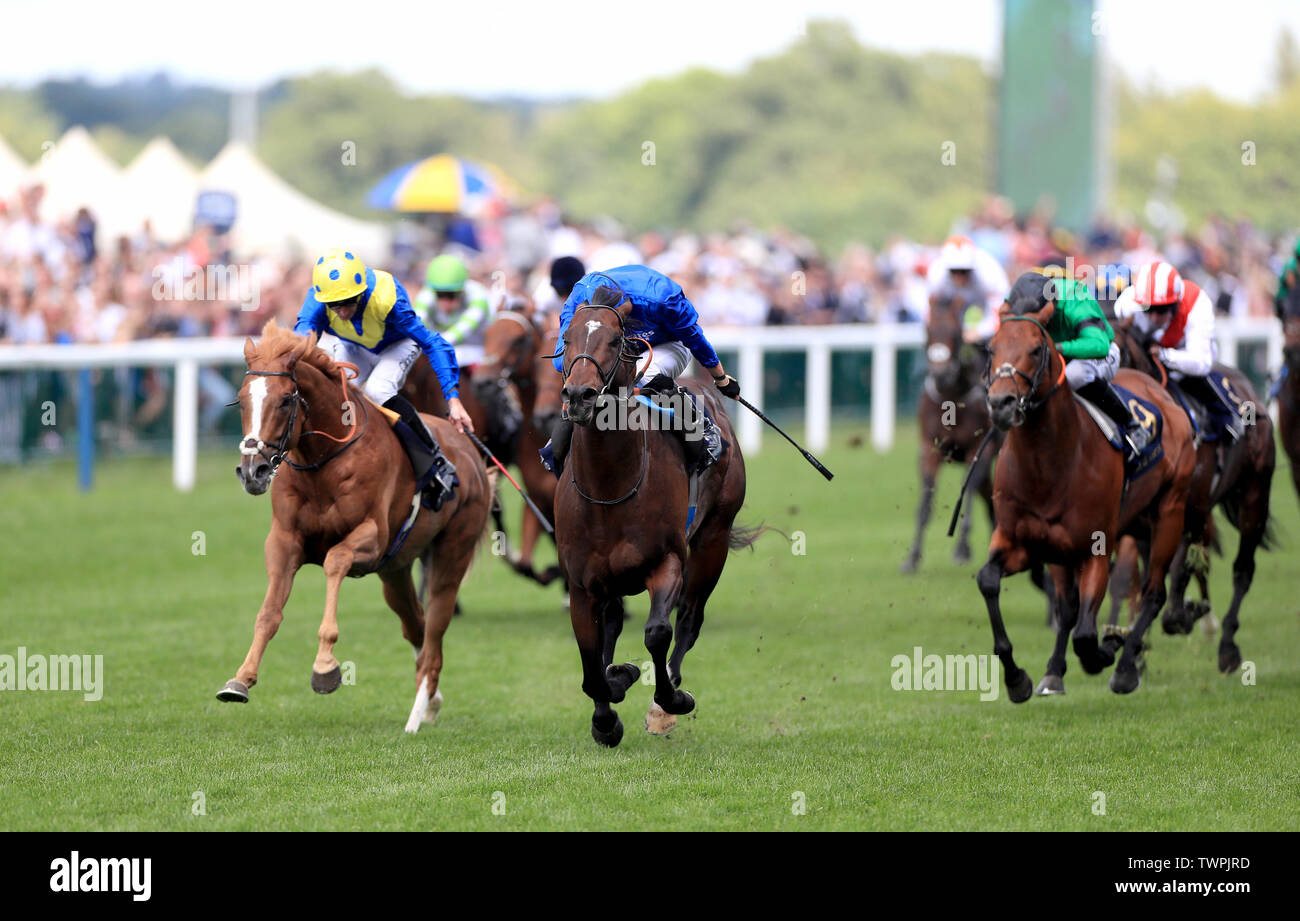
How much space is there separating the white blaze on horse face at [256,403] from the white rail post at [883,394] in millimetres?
12960

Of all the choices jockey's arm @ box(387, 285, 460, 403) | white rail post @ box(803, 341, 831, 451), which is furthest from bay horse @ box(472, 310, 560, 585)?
white rail post @ box(803, 341, 831, 451)

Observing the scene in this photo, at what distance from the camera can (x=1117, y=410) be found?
7391 millimetres

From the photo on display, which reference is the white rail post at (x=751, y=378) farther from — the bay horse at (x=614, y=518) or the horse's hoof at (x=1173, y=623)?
the bay horse at (x=614, y=518)

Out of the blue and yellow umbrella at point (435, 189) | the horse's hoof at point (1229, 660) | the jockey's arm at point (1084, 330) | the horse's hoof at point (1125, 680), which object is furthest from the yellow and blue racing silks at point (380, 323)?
the blue and yellow umbrella at point (435, 189)

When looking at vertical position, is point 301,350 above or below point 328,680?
above

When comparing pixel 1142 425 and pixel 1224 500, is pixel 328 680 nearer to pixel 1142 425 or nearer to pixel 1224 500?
pixel 1142 425

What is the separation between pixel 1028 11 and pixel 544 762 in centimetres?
2094

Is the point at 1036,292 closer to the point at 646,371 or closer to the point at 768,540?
the point at 646,371

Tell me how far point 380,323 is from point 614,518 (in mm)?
1756

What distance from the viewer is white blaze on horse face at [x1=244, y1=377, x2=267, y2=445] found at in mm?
6090

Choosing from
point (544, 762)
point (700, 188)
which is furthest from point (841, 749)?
point (700, 188)

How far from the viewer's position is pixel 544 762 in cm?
634

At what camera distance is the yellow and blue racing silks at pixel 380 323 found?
23.5ft

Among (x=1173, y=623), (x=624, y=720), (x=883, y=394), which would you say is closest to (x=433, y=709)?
(x=624, y=720)
